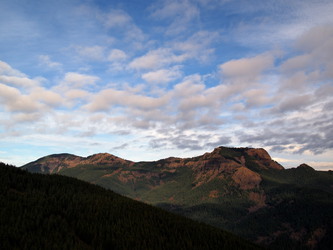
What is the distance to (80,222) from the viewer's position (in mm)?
125375

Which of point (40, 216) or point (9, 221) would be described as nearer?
point (9, 221)

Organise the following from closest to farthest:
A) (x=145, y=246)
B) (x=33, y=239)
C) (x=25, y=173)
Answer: (x=33, y=239), (x=145, y=246), (x=25, y=173)

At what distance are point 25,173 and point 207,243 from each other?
445ft

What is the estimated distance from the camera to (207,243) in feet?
452

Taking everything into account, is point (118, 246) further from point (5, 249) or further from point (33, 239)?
point (5, 249)

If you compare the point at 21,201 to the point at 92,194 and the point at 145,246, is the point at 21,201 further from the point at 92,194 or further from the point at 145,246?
the point at 145,246

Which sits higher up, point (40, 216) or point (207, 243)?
point (40, 216)

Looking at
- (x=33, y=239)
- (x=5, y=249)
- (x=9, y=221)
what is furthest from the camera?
(x=9, y=221)

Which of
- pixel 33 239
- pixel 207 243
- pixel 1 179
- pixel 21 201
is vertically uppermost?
pixel 1 179

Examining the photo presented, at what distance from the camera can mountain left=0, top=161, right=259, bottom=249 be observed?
105125 millimetres

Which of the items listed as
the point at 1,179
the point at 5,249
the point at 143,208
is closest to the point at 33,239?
the point at 5,249

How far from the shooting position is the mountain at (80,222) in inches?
4139

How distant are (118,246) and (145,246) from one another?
40.1 feet

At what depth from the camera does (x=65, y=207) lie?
468 ft
